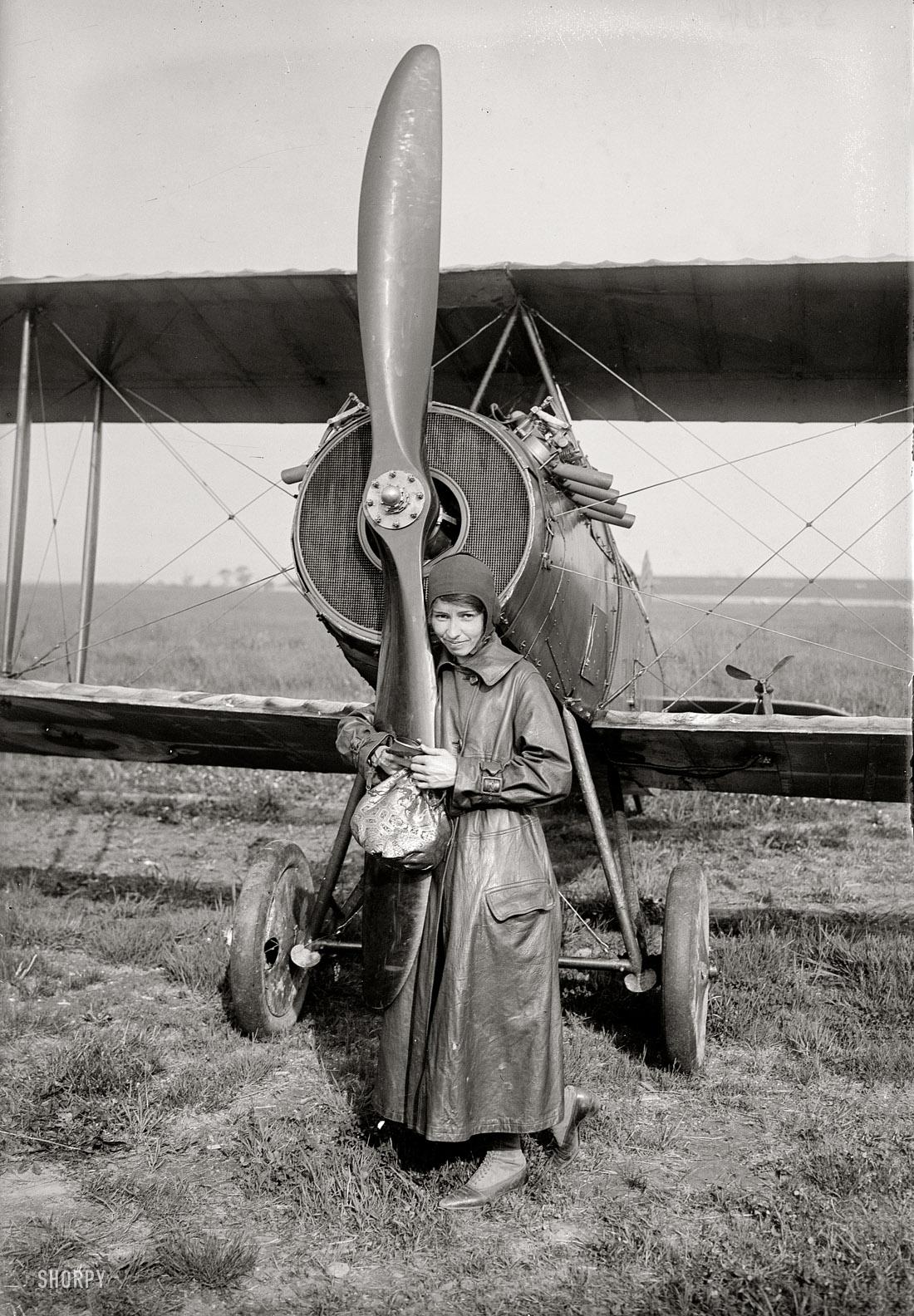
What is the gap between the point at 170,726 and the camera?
505 centimetres

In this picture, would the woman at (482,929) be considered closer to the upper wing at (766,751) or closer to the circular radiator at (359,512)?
the circular radiator at (359,512)

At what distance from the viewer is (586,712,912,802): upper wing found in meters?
4.38

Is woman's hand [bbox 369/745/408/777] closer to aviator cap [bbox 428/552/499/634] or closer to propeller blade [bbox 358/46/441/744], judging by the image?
propeller blade [bbox 358/46/441/744]

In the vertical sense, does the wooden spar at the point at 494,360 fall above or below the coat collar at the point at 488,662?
above

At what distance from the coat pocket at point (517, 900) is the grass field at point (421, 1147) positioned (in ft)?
2.73

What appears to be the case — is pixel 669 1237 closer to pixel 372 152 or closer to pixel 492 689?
pixel 492 689

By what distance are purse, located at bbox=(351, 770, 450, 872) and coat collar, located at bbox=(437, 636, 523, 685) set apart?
1.54 ft

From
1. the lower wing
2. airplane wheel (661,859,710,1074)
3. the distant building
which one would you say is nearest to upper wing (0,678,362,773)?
the lower wing

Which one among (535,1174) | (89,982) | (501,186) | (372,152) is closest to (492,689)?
(535,1174)

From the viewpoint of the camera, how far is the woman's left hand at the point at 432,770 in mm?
2873

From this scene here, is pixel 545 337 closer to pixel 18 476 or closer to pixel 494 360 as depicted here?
pixel 494 360

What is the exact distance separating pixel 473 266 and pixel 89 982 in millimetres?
3872

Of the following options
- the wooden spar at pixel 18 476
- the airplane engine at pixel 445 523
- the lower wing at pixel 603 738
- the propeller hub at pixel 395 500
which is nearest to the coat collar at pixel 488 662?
the airplane engine at pixel 445 523

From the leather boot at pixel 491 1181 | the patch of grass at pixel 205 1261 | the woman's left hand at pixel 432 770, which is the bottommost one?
the patch of grass at pixel 205 1261
